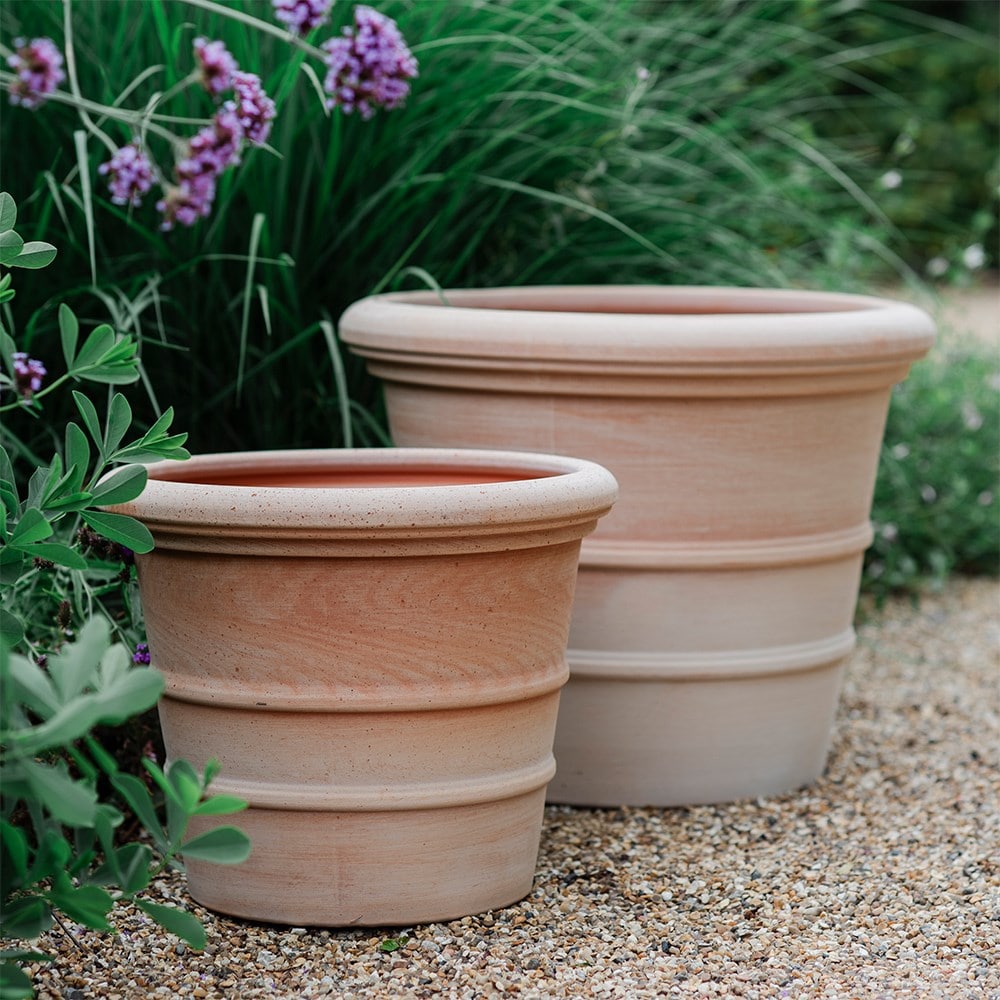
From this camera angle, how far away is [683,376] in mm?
2166

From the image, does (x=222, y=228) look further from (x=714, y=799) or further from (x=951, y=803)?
(x=951, y=803)

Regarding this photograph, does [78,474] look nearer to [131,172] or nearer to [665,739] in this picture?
[131,172]

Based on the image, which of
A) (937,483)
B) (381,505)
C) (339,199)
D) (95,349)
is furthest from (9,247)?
(937,483)

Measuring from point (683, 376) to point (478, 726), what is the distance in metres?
0.65

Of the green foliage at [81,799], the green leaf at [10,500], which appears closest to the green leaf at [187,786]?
the green foliage at [81,799]

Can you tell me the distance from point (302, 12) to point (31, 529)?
820 millimetres

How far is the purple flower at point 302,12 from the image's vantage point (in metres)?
1.94

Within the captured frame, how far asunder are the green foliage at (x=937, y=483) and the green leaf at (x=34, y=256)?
102 inches

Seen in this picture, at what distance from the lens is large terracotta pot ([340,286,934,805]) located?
216 cm

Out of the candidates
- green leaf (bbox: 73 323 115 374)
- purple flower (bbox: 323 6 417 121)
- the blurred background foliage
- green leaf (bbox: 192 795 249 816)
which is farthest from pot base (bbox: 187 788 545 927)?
purple flower (bbox: 323 6 417 121)

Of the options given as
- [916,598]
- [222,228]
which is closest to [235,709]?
[222,228]

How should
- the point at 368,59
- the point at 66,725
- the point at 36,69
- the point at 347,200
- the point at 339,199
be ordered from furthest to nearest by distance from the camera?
the point at 347,200, the point at 339,199, the point at 368,59, the point at 36,69, the point at 66,725

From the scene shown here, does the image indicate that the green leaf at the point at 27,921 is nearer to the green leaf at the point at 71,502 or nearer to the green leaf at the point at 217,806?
the green leaf at the point at 217,806

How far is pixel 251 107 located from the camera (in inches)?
71.1
